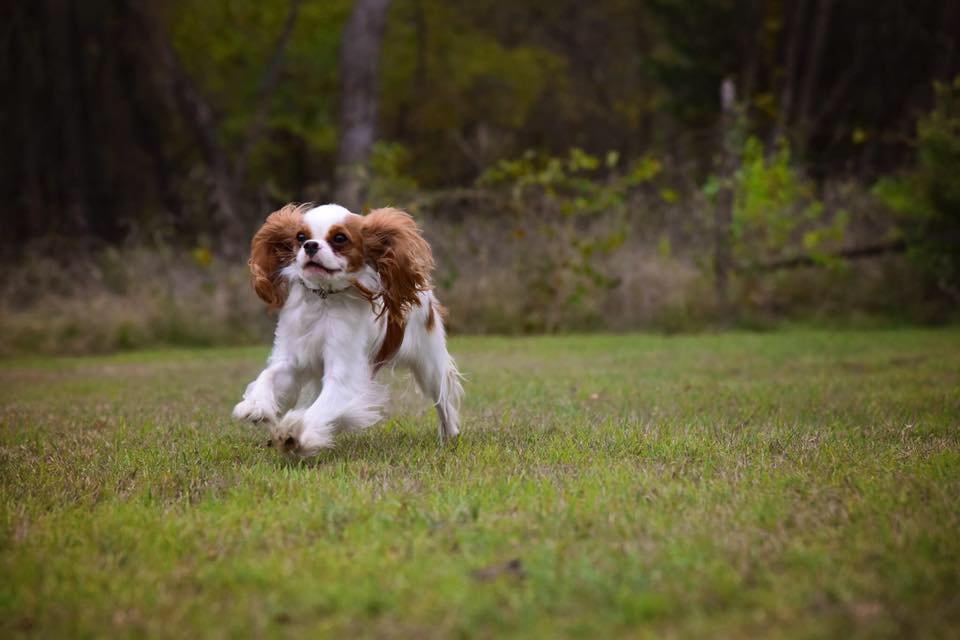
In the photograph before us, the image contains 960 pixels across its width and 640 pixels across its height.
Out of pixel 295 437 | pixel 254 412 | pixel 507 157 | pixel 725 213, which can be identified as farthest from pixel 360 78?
pixel 295 437

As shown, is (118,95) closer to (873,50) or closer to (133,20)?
(133,20)

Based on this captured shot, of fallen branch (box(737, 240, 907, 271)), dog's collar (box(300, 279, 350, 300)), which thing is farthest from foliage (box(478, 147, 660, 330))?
dog's collar (box(300, 279, 350, 300))

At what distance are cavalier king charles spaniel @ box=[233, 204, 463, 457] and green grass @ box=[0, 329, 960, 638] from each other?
0.98ft

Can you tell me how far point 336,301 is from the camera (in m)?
4.74

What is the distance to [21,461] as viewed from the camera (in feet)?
14.9

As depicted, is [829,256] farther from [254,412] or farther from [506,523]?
[506,523]

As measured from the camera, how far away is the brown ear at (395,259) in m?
4.73

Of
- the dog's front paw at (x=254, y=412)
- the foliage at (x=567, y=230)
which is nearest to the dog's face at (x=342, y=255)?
the dog's front paw at (x=254, y=412)

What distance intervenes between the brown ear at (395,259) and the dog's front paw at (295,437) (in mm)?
787

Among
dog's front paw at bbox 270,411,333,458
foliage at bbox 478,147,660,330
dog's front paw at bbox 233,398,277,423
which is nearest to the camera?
dog's front paw at bbox 270,411,333,458

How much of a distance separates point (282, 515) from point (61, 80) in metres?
17.1

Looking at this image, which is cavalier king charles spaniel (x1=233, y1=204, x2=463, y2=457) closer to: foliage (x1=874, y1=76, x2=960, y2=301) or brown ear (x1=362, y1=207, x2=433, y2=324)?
brown ear (x1=362, y1=207, x2=433, y2=324)

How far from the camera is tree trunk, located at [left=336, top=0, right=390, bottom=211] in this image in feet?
54.5

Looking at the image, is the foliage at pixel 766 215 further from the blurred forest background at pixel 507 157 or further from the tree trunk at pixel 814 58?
the tree trunk at pixel 814 58
